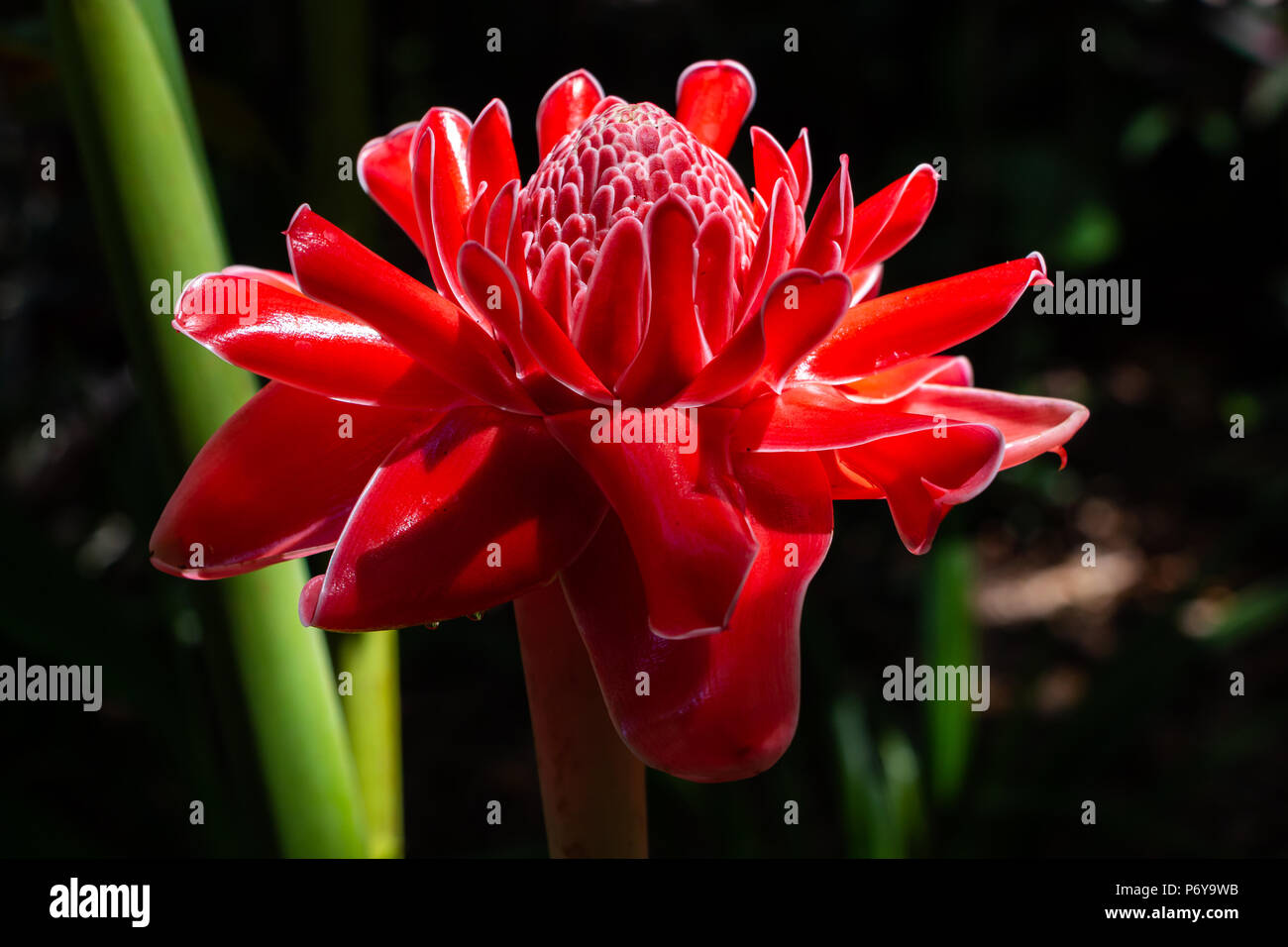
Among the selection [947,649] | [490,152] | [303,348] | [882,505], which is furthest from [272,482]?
[882,505]

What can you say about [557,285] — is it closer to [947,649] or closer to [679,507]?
[679,507]

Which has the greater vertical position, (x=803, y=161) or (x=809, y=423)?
(x=803, y=161)

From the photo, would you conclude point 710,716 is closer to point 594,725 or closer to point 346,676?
point 594,725

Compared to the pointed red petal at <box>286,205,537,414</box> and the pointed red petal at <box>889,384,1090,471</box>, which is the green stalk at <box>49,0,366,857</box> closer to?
the pointed red petal at <box>286,205,537,414</box>

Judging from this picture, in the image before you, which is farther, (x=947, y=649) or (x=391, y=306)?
(x=947, y=649)

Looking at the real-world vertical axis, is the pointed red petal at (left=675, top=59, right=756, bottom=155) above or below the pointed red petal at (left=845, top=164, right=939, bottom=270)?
above

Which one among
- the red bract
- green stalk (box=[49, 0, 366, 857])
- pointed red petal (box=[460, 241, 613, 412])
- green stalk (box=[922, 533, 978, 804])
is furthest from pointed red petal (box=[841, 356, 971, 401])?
green stalk (box=[922, 533, 978, 804])

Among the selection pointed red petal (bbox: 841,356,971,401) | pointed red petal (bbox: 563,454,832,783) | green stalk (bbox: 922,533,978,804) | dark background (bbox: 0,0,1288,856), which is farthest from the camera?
green stalk (bbox: 922,533,978,804)
